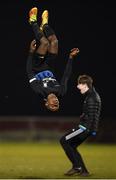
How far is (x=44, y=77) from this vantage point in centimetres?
1314

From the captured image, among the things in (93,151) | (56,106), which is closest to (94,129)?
(56,106)

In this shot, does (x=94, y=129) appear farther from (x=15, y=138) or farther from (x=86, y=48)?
(x=86, y=48)

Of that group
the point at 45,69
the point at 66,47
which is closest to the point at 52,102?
the point at 45,69

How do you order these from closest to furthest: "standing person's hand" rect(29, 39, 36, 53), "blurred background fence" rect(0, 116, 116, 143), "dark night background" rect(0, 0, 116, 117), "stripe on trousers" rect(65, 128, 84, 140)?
"standing person's hand" rect(29, 39, 36, 53), "stripe on trousers" rect(65, 128, 84, 140), "blurred background fence" rect(0, 116, 116, 143), "dark night background" rect(0, 0, 116, 117)

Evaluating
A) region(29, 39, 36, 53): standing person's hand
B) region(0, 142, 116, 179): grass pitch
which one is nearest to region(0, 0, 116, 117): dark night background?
region(0, 142, 116, 179): grass pitch

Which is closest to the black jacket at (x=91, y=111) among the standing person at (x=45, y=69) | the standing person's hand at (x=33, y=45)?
the standing person at (x=45, y=69)

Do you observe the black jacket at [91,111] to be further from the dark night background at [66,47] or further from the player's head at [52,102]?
the dark night background at [66,47]

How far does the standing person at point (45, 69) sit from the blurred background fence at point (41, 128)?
11895 millimetres

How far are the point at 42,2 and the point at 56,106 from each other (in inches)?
737

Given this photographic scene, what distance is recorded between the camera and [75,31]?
32.7m

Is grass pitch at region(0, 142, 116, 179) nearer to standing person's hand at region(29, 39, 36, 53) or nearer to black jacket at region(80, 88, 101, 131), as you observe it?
black jacket at region(80, 88, 101, 131)

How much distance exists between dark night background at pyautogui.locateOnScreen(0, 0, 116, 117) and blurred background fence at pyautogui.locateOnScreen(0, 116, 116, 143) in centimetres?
477

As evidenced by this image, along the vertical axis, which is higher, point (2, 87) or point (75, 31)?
point (75, 31)

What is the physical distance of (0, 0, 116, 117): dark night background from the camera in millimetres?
30656
